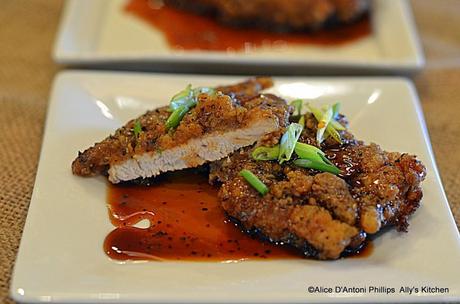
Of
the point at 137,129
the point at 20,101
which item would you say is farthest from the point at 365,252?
the point at 20,101

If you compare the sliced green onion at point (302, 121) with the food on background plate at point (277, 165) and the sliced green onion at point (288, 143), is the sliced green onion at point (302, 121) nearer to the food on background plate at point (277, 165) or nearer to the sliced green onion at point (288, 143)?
the food on background plate at point (277, 165)

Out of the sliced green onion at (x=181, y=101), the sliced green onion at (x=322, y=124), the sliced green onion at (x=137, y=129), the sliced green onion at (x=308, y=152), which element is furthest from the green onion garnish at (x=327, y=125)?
the sliced green onion at (x=137, y=129)

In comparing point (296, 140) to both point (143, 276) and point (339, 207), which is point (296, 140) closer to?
point (339, 207)

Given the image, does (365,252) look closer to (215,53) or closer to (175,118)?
(175,118)

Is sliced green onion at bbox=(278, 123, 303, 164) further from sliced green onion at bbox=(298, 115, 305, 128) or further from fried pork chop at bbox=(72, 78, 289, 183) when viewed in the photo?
sliced green onion at bbox=(298, 115, 305, 128)

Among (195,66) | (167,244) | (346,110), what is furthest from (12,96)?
(346,110)

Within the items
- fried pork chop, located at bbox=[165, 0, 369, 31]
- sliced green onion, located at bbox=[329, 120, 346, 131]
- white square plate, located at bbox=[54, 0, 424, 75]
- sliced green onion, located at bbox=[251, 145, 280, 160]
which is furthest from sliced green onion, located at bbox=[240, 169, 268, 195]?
fried pork chop, located at bbox=[165, 0, 369, 31]

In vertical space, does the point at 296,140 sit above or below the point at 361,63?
above
